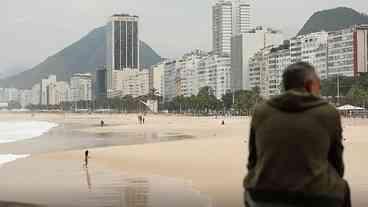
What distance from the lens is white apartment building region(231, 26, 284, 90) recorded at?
15688 centimetres

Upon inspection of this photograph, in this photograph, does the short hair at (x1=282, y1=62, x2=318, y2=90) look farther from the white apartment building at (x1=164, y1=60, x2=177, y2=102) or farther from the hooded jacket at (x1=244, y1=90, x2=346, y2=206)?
the white apartment building at (x1=164, y1=60, x2=177, y2=102)

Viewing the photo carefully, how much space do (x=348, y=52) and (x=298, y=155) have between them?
12103cm

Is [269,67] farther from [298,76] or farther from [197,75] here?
[298,76]

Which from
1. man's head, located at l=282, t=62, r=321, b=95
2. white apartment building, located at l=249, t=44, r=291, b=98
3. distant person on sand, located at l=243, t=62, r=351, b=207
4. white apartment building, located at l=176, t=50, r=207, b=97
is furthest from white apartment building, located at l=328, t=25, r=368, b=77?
distant person on sand, located at l=243, t=62, r=351, b=207

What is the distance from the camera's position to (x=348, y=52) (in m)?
119

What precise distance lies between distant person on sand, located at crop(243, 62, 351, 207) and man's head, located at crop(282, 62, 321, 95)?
0.03 meters

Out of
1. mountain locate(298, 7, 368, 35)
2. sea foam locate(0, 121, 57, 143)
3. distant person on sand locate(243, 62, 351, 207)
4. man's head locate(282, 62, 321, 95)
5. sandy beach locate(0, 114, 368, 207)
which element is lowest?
sea foam locate(0, 121, 57, 143)

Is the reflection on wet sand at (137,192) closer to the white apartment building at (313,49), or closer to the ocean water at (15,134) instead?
the ocean water at (15,134)

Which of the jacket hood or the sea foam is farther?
the sea foam

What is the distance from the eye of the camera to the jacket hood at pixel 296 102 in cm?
210

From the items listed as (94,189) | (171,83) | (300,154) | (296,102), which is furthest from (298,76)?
(171,83)

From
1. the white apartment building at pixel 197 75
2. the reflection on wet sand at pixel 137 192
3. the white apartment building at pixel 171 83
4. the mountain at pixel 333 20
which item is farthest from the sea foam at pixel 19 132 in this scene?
the white apartment building at pixel 171 83

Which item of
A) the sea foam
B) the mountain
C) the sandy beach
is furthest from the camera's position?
the mountain

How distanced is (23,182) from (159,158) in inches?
305
